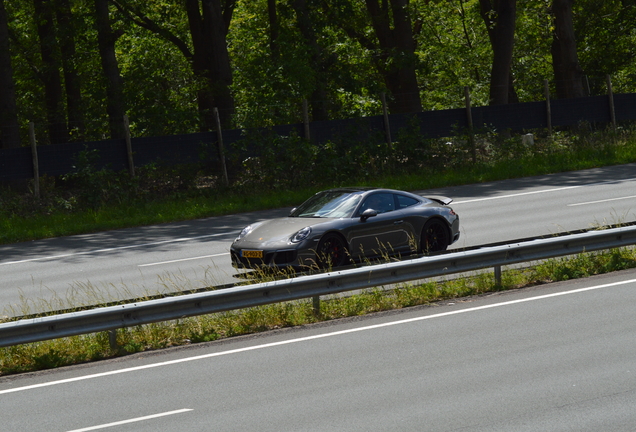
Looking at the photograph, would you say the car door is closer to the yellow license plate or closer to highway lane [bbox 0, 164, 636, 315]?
the yellow license plate

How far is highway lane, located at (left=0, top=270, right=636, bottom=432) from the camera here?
5.93m

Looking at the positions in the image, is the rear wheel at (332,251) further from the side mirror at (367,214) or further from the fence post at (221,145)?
the fence post at (221,145)

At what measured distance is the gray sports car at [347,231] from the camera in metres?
11.6

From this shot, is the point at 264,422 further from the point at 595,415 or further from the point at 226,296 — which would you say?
the point at 226,296

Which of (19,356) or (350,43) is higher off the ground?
(350,43)

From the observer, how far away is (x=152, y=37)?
38875 mm

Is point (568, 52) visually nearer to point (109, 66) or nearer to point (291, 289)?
point (109, 66)

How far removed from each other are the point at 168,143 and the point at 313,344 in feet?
52.7

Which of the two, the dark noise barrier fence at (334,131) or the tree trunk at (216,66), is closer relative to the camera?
the dark noise barrier fence at (334,131)

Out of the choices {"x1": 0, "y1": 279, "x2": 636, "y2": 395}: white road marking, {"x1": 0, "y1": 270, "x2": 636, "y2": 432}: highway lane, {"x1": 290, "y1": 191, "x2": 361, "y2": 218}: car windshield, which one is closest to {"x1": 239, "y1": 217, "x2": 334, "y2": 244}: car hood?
{"x1": 290, "y1": 191, "x2": 361, "y2": 218}: car windshield

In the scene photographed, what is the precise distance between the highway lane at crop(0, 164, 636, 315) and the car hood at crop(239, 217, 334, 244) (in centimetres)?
75

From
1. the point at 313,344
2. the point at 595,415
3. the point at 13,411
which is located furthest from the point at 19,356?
the point at 595,415

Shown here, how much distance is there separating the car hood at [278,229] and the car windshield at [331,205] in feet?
1.08

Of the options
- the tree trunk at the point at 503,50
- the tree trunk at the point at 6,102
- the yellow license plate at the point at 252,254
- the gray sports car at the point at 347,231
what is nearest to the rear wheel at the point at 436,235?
the gray sports car at the point at 347,231
